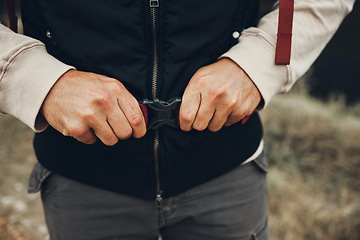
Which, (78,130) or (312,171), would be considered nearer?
(78,130)

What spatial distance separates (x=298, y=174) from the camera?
3.14 metres

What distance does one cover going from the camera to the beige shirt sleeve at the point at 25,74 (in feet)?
2.64

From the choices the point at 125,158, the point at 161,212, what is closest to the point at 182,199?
the point at 161,212

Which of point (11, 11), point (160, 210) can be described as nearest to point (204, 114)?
point (160, 210)

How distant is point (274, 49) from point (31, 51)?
70cm

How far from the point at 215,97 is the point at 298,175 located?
8.68 ft

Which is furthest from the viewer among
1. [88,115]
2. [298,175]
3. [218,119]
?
[298,175]

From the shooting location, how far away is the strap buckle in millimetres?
830

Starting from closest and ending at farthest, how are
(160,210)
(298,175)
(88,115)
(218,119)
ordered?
(88,115), (218,119), (160,210), (298,175)

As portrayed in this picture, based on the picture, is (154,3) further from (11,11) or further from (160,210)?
(160,210)

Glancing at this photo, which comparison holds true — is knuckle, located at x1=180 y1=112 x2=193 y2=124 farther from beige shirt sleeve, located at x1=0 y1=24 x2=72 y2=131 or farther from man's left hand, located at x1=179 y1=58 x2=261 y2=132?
beige shirt sleeve, located at x1=0 y1=24 x2=72 y2=131

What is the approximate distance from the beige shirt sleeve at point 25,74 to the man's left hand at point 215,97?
35cm

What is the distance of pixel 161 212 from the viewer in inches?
41.7

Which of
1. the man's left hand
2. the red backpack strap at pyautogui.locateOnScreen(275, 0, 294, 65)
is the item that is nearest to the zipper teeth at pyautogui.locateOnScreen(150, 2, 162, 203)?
the man's left hand
